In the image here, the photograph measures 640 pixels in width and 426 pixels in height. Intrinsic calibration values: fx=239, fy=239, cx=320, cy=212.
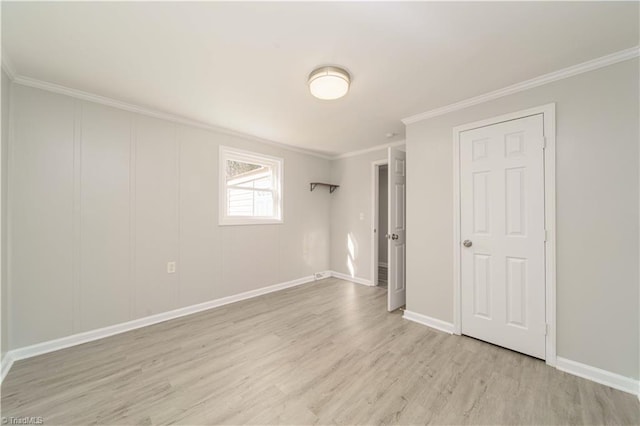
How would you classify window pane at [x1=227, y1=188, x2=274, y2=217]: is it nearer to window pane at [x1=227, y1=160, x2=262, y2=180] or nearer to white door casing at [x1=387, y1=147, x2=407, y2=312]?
window pane at [x1=227, y1=160, x2=262, y2=180]

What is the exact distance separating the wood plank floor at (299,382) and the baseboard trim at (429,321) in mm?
102

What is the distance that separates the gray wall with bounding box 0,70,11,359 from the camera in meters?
1.88

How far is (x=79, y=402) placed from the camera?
63.2 inches

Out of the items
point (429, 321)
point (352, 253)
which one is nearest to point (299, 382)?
point (429, 321)

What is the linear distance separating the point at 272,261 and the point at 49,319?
7.99 ft

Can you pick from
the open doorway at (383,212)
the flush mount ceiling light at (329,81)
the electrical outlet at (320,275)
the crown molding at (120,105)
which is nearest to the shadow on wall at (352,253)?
the electrical outlet at (320,275)

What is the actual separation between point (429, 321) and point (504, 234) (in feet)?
4.04

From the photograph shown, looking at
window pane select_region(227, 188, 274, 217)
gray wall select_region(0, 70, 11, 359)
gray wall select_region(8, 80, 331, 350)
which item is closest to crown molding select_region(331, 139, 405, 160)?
window pane select_region(227, 188, 274, 217)

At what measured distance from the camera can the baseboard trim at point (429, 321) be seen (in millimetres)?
2570

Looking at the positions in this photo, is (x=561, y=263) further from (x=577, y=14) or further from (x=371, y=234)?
(x=371, y=234)

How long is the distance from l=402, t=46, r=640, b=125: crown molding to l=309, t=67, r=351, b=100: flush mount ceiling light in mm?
1259

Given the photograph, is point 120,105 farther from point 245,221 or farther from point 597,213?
point 597,213

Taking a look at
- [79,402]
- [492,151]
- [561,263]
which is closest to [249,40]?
[492,151]

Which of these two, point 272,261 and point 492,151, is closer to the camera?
point 492,151
